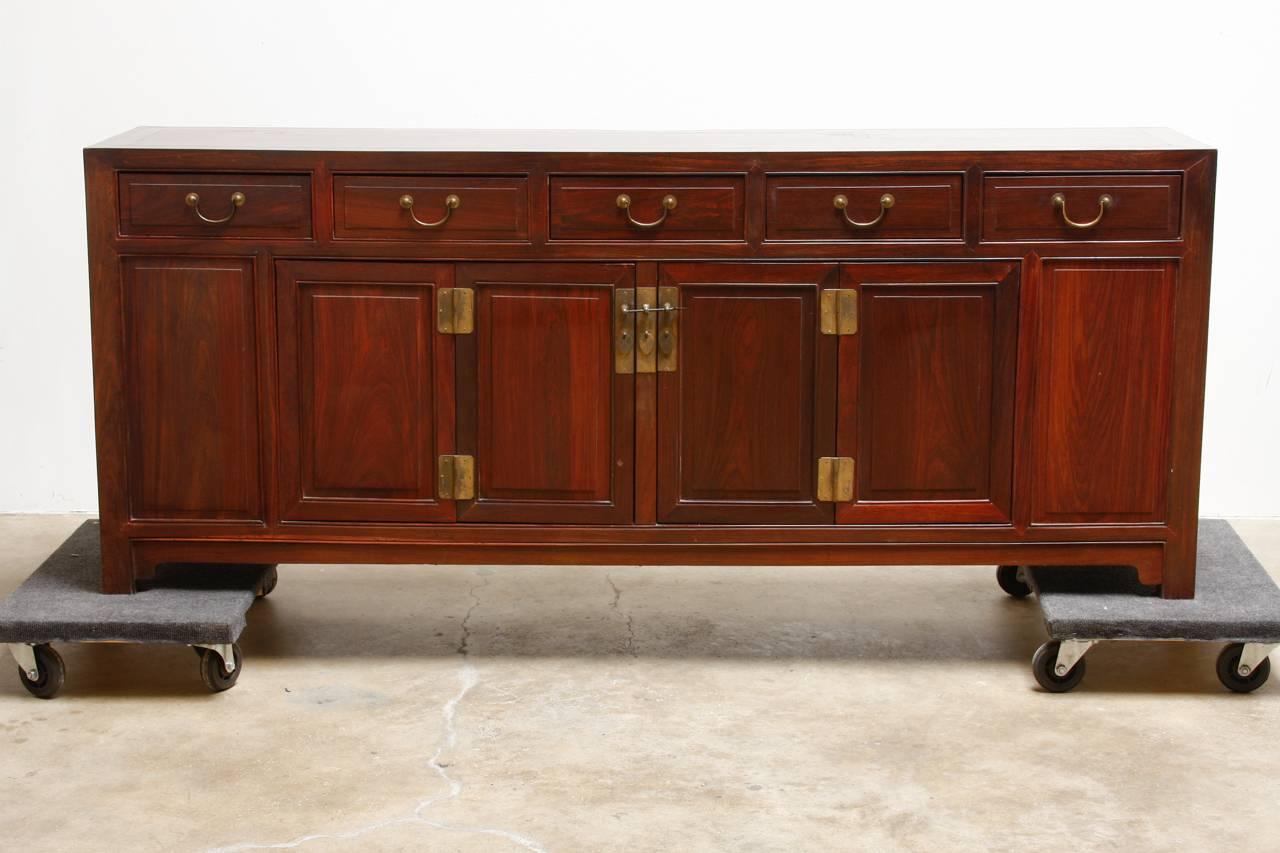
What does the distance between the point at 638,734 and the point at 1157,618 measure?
45.5 inches

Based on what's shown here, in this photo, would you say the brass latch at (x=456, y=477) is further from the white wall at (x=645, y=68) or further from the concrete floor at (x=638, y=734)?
the white wall at (x=645, y=68)

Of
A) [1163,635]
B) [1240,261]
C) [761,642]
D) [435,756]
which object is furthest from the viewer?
[1240,261]

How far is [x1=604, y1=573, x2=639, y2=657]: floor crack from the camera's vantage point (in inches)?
170

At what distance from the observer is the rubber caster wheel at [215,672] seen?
3.97 metres

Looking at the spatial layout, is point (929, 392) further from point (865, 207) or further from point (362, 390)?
point (362, 390)

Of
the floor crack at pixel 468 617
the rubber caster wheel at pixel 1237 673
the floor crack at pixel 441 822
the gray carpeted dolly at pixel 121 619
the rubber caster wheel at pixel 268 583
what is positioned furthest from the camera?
the rubber caster wheel at pixel 268 583

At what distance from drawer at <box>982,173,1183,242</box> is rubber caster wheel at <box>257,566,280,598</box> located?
6.57ft

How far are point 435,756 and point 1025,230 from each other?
1680mm

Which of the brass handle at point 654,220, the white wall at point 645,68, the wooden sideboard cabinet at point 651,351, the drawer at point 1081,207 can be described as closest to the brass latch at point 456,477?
the wooden sideboard cabinet at point 651,351

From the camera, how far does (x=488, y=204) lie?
3936 mm

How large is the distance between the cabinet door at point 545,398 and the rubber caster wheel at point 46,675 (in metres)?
0.93

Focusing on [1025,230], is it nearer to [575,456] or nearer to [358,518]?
[575,456]

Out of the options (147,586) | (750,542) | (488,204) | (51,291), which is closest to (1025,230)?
(750,542)

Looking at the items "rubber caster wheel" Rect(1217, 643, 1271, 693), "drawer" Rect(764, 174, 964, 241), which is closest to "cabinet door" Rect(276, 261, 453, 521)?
"drawer" Rect(764, 174, 964, 241)
